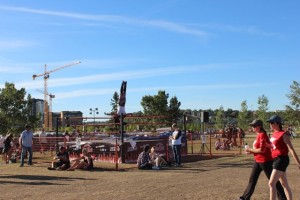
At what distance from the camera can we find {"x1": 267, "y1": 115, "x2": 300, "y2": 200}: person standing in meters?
7.59

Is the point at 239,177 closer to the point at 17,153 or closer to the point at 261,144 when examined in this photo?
Result: the point at 261,144

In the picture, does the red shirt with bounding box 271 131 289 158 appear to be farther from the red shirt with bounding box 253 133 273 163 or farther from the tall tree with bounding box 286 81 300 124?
the tall tree with bounding box 286 81 300 124

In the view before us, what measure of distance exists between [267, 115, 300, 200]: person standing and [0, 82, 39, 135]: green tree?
31.3 meters

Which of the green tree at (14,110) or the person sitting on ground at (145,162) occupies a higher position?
the green tree at (14,110)

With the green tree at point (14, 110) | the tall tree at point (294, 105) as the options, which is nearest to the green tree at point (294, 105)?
the tall tree at point (294, 105)

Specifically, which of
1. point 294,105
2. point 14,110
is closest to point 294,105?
point 294,105

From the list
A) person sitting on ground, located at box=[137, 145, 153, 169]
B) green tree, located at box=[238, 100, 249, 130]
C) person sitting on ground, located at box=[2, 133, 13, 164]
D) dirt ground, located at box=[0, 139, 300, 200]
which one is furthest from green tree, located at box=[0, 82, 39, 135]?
green tree, located at box=[238, 100, 249, 130]

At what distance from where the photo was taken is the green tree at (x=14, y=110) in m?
36.7

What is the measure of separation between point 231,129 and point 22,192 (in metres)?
23.2

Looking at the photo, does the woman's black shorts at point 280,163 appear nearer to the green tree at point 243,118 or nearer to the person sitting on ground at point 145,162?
the person sitting on ground at point 145,162

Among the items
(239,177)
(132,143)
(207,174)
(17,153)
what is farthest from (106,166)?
(17,153)

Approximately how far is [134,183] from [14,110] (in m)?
27.2

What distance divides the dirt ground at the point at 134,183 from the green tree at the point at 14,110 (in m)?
20.1

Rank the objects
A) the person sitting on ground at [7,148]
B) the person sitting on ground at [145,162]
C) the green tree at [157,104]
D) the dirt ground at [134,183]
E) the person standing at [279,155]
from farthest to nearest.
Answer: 1. the green tree at [157,104]
2. the person sitting on ground at [7,148]
3. the person sitting on ground at [145,162]
4. the dirt ground at [134,183]
5. the person standing at [279,155]
